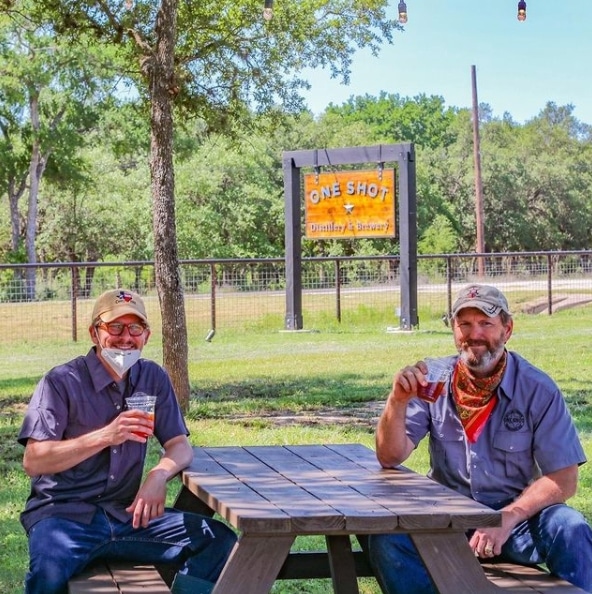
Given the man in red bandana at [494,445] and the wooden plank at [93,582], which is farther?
the man in red bandana at [494,445]

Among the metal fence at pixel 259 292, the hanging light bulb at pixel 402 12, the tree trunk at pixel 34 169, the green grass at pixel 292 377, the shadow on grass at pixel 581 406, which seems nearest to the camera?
the green grass at pixel 292 377

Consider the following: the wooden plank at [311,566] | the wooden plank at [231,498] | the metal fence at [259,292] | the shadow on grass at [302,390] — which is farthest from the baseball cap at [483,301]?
the metal fence at [259,292]

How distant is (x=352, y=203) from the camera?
69.5 ft

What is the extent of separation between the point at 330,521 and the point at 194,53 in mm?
9002

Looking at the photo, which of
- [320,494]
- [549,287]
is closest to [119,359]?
[320,494]

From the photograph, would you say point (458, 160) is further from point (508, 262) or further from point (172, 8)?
point (172, 8)

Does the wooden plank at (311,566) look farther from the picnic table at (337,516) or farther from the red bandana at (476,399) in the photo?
the red bandana at (476,399)

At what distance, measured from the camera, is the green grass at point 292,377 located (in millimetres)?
7578

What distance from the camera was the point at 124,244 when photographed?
48281mm

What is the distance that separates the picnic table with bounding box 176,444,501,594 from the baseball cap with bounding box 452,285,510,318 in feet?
2.04

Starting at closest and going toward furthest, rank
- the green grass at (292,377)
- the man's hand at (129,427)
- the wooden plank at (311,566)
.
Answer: the man's hand at (129,427), the wooden plank at (311,566), the green grass at (292,377)

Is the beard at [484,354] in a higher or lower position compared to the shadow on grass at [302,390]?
→ higher

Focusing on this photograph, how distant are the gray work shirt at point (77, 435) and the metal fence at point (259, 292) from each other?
14.2 m

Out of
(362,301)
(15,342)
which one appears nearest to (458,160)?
(362,301)
